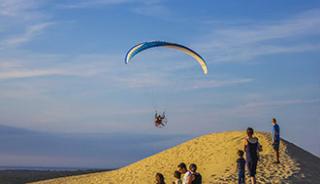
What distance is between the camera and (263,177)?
2708cm

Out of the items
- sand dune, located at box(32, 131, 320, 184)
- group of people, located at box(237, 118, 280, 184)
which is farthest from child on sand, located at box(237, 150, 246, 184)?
sand dune, located at box(32, 131, 320, 184)

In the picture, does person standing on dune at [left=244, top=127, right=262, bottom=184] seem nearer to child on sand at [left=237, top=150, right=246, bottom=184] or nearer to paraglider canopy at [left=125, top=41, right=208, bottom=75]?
child on sand at [left=237, top=150, right=246, bottom=184]

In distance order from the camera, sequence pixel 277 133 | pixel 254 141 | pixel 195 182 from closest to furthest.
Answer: pixel 195 182 < pixel 254 141 < pixel 277 133

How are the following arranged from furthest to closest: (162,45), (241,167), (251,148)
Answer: (162,45), (241,167), (251,148)

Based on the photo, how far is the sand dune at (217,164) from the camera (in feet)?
91.9

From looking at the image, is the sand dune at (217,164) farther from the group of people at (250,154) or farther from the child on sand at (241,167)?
the group of people at (250,154)

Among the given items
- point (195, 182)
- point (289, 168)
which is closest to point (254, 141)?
point (195, 182)

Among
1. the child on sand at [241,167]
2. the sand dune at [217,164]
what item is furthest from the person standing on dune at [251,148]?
the sand dune at [217,164]

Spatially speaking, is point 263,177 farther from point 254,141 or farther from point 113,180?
point 113,180

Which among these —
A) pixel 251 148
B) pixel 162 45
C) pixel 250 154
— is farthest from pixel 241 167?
pixel 162 45

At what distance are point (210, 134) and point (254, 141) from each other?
1487cm

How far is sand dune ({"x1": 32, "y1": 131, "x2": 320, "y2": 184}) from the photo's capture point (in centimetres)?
2802

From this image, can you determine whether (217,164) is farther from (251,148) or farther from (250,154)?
(251,148)

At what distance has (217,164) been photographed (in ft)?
99.4
